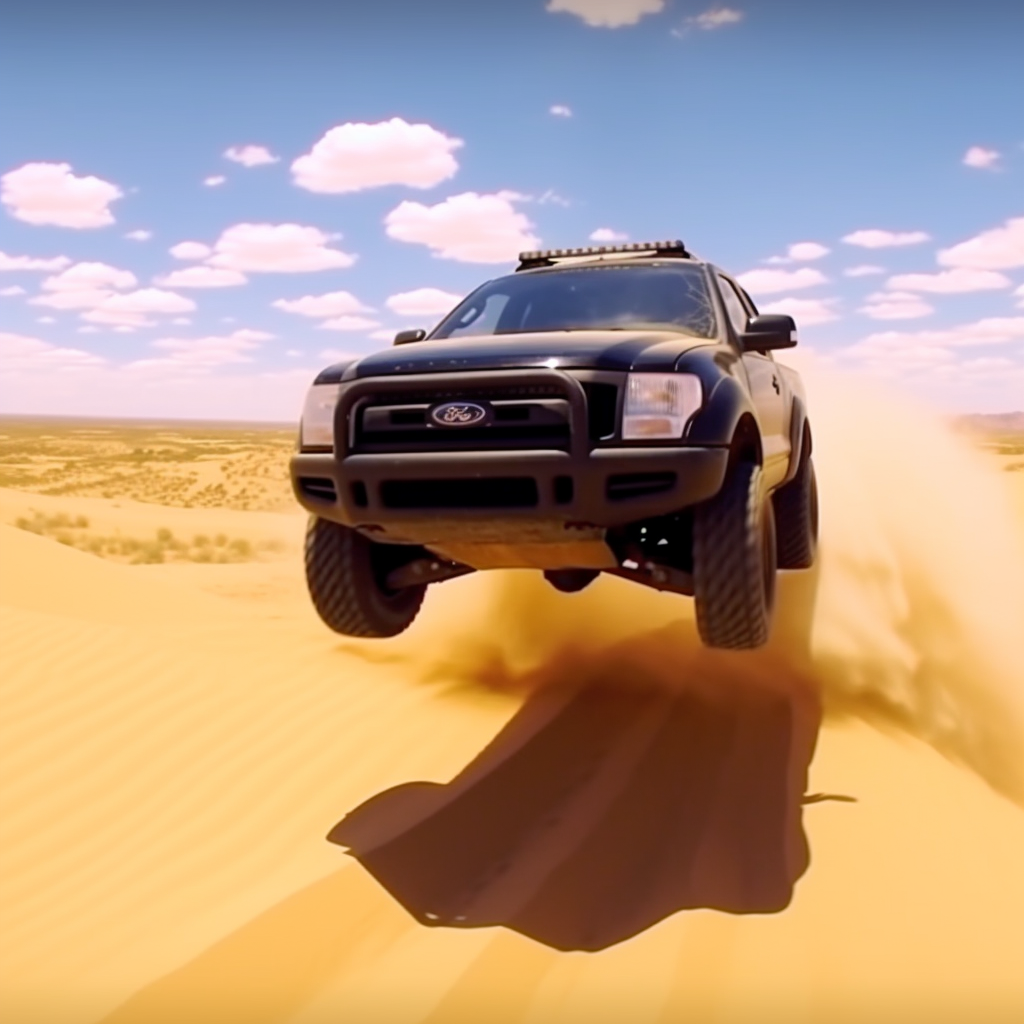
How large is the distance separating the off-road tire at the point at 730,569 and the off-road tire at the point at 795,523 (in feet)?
7.38

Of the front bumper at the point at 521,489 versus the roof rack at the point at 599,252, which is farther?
the roof rack at the point at 599,252

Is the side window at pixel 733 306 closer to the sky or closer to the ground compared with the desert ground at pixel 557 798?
closer to the sky

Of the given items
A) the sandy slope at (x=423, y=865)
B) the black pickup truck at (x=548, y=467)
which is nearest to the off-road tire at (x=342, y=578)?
the black pickup truck at (x=548, y=467)

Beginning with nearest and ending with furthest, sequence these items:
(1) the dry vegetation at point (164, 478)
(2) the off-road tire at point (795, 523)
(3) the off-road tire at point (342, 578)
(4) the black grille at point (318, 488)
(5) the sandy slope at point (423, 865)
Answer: (5) the sandy slope at point (423, 865) < (4) the black grille at point (318, 488) < (3) the off-road tire at point (342, 578) < (2) the off-road tire at point (795, 523) < (1) the dry vegetation at point (164, 478)

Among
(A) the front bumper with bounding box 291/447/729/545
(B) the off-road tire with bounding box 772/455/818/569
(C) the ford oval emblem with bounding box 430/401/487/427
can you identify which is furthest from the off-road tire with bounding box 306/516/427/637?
(B) the off-road tire with bounding box 772/455/818/569

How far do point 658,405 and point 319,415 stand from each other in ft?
4.25

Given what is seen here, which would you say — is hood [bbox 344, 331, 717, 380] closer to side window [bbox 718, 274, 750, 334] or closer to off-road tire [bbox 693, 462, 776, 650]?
off-road tire [bbox 693, 462, 776, 650]

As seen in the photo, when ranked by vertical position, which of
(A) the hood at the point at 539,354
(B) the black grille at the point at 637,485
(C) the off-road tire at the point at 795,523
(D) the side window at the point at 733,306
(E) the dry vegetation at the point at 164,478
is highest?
(D) the side window at the point at 733,306

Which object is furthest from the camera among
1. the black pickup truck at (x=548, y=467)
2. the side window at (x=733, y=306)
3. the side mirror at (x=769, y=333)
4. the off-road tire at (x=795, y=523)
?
the off-road tire at (x=795, y=523)

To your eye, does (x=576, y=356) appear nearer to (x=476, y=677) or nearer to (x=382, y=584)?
(x=382, y=584)

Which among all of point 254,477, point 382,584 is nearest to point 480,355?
point 382,584

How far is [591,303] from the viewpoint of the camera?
5.08 m

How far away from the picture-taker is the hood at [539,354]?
382cm

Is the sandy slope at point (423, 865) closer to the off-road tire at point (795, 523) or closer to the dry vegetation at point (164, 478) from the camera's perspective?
the off-road tire at point (795, 523)
